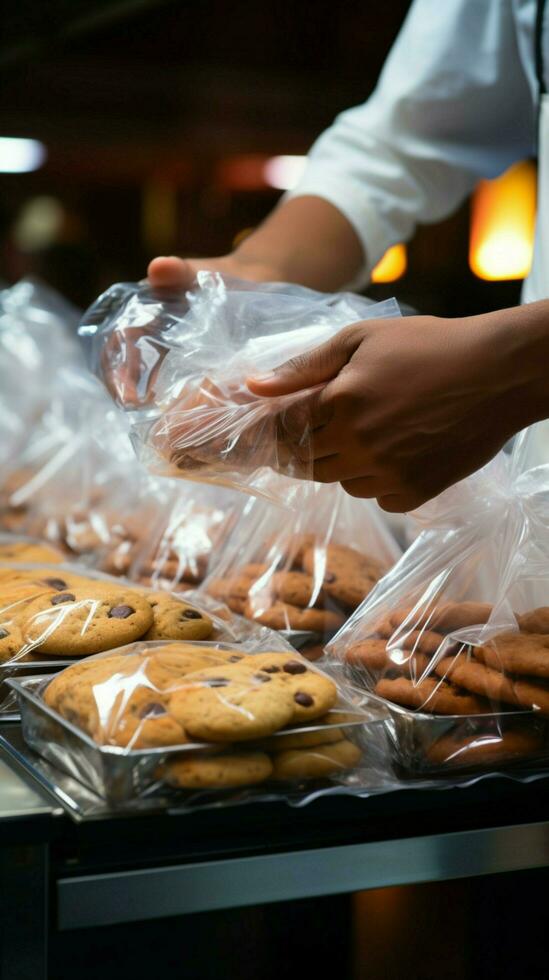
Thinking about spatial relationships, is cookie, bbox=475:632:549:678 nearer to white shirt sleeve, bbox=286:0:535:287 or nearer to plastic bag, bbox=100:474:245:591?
plastic bag, bbox=100:474:245:591

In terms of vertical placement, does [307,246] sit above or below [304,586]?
above

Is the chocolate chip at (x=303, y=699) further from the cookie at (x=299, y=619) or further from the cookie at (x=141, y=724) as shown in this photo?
the cookie at (x=299, y=619)

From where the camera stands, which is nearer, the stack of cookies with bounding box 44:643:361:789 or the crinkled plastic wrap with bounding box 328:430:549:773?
the stack of cookies with bounding box 44:643:361:789

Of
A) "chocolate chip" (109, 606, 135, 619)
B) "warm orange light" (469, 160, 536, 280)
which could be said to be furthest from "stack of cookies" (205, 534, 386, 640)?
"warm orange light" (469, 160, 536, 280)

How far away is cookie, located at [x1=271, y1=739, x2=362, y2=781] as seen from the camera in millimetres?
743

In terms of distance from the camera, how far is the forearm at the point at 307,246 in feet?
5.30

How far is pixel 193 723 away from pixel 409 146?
130 cm

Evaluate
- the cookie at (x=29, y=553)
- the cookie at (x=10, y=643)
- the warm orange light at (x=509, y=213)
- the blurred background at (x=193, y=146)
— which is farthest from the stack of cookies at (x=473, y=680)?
the warm orange light at (x=509, y=213)

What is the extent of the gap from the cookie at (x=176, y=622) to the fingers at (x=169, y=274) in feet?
1.36

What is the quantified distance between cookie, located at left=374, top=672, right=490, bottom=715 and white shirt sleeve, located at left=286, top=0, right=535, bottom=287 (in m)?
1.06

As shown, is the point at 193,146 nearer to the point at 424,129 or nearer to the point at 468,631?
the point at 424,129

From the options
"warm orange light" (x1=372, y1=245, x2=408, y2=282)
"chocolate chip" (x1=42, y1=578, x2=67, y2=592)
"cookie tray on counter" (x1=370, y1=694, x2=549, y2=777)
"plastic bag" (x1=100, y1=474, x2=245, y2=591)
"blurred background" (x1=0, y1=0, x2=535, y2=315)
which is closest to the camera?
"cookie tray on counter" (x1=370, y1=694, x2=549, y2=777)

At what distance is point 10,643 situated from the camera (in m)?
1.00

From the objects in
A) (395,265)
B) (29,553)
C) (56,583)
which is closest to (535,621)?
(56,583)
